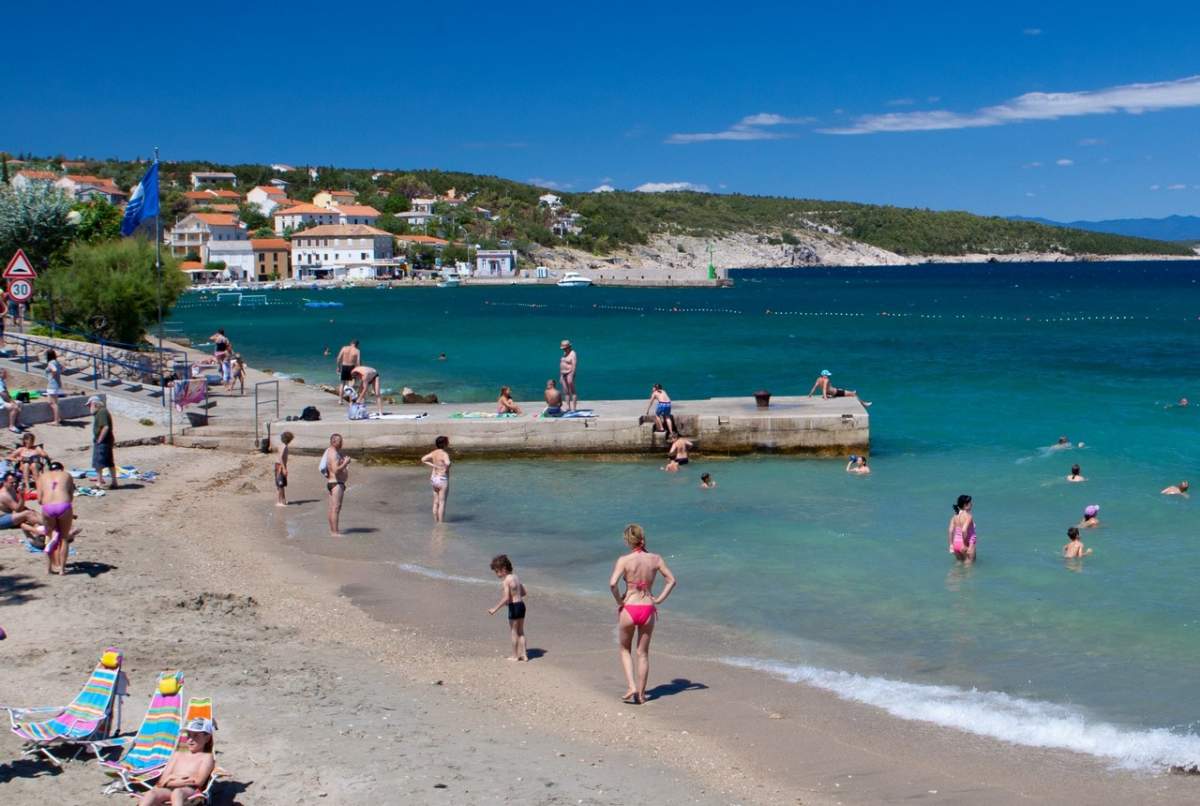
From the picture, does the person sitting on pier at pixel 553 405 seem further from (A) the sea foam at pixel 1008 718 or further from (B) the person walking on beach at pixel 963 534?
(A) the sea foam at pixel 1008 718

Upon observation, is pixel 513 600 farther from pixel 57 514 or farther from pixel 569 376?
pixel 569 376

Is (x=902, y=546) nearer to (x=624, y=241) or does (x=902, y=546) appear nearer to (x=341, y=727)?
(x=341, y=727)

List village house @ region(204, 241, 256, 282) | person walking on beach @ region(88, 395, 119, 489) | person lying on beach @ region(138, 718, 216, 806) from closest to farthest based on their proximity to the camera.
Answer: person lying on beach @ region(138, 718, 216, 806) < person walking on beach @ region(88, 395, 119, 489) < village house @ region(204, 241, 256, 282)

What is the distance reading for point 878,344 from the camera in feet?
197

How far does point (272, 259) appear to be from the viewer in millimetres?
145875

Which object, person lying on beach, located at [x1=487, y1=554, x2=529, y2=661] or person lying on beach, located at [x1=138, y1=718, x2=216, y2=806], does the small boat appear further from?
person lying on beach, located at [x1=138, y1=718, x2=216, y2=806]

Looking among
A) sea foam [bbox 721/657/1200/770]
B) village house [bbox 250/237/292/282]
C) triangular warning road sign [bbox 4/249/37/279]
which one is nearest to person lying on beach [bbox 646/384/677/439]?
sea foam [bbox 721/657/1200/770]

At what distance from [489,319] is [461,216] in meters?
109

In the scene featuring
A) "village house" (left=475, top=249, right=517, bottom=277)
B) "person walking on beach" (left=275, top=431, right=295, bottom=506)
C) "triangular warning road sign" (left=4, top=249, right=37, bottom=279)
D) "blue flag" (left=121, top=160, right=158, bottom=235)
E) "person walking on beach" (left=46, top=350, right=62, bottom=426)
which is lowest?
"person walking on beach" (left=275, top=431, right=295, bottom=506)

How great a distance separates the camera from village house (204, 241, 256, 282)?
13888 cm

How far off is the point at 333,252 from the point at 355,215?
15065mm

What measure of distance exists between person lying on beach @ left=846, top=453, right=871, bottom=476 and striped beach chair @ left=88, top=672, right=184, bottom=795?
53.3 ft

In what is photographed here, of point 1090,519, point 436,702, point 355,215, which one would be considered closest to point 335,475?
point 436,702

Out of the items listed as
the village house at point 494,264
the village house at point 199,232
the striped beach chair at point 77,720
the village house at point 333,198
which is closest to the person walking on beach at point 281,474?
the striped beach chair at point 77,720
